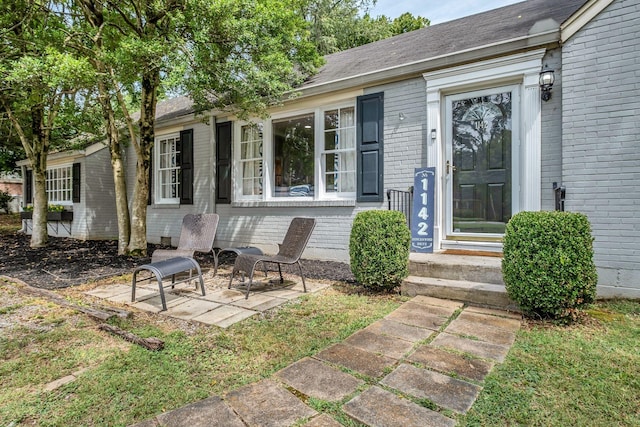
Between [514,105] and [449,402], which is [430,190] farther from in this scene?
[449,402]

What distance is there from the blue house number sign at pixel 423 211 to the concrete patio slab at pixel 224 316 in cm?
263

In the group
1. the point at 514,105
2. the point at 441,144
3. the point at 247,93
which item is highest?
the point at 247,93

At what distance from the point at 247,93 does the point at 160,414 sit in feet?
15.5

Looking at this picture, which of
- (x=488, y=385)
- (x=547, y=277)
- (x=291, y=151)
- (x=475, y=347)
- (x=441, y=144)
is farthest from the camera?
(x=291, y=151)

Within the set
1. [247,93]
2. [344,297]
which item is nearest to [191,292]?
[344,297]

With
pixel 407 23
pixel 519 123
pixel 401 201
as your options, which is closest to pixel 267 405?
pixel 401 201

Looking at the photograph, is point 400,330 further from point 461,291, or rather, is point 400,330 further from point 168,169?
point 168,169

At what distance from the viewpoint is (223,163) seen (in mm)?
7656

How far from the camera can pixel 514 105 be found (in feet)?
15.5

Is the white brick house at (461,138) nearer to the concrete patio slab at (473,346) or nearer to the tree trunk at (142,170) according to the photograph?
the tree trunk at (142,170)

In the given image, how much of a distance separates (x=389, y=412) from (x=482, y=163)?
162 inches

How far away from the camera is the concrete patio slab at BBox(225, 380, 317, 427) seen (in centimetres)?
180

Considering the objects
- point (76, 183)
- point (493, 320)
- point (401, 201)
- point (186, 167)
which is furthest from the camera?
A: point (76, 183)

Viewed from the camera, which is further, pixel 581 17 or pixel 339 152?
pixel 339 152
